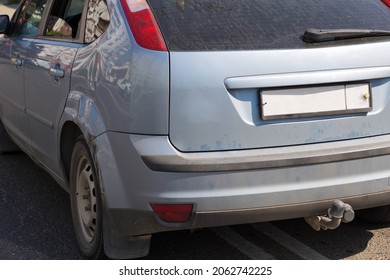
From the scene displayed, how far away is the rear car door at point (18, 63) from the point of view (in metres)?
4.77

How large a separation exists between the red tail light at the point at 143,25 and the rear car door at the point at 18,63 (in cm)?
158

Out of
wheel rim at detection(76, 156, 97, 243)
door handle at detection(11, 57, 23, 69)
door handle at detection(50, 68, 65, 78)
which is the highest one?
door handle at detection(50, 68, 65, 78)

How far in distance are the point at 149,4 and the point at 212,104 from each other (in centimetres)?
64

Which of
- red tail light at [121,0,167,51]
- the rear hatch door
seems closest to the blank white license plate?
the rear hatch door

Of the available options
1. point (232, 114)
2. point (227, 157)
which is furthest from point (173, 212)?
point (232, 114)

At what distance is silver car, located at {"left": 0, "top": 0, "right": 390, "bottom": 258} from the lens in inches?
119

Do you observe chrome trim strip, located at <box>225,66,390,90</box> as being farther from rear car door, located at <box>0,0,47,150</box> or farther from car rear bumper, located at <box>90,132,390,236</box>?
rear car door, located at <box>0,0,47,150</box>

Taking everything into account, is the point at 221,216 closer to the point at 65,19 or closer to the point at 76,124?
the point at 76,124

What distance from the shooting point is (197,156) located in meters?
3.02

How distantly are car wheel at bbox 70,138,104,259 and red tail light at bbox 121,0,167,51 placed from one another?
75 cm

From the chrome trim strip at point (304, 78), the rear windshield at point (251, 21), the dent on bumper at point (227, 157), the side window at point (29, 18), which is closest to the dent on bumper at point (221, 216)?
the dent on bumper at point (227, 157)

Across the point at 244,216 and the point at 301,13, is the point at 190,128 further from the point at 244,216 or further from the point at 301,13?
the point at 301,13

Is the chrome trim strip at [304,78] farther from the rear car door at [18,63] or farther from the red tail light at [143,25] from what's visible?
the rear car door at [18,63]

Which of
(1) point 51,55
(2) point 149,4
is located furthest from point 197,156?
(1) point 51,55
